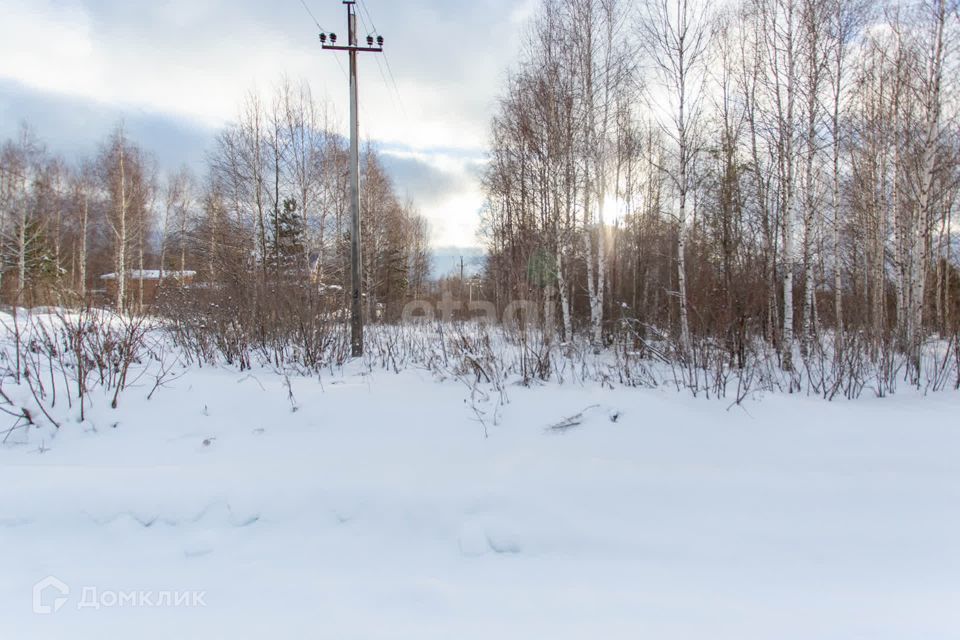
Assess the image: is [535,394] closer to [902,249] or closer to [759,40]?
[759,40]

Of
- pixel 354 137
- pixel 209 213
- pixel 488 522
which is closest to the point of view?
pixel 488 522

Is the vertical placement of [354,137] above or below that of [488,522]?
above

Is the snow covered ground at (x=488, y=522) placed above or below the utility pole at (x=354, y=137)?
below

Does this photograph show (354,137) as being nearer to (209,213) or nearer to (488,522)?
(488,522)

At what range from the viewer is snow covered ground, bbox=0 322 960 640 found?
1.70 metres

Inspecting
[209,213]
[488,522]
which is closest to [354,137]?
[488,522]

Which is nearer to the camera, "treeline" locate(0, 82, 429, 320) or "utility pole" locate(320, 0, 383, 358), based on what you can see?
"utility pole" locate(320, 0, 383, 358)

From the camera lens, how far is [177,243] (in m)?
24.5

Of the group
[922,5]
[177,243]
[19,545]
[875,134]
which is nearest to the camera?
[19,545]

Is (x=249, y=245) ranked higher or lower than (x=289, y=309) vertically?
higher

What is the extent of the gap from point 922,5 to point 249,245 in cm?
2076

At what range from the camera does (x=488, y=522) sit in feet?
7.41

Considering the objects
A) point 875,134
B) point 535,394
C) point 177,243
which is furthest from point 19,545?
point 177,243

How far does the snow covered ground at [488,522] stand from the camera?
170cm
